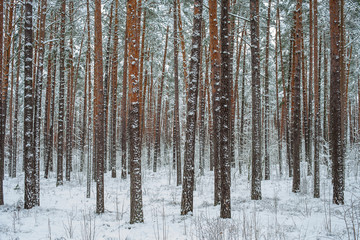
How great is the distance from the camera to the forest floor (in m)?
5.53

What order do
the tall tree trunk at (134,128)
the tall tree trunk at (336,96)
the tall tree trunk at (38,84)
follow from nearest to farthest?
the tall tree trunk at (134,128)
the tall tree trunk at (336,96)
the tall tree trunk at (38,84)

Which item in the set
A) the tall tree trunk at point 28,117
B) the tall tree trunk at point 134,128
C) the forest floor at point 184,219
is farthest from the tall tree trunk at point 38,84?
the tall tree trunk at point 134,128

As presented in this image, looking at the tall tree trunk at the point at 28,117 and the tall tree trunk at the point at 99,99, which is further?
the tall tree trunk at the point at 28,117

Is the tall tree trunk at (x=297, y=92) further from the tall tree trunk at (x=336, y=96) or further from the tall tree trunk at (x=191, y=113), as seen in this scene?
the tall tree trunk at (x=191, y=113)

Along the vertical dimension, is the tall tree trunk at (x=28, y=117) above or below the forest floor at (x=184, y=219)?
above

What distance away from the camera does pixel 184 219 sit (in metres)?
7.06

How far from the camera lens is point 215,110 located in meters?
9.02

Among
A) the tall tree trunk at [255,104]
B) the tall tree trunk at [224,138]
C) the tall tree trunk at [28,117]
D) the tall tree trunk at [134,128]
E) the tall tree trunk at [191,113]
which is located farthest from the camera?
the tall tree trunk at [255,104]

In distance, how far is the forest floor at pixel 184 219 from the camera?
5.53m

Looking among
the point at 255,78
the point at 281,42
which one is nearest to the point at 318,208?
the point at 255,78

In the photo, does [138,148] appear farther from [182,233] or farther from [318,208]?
[318,208]

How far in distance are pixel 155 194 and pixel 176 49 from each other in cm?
840

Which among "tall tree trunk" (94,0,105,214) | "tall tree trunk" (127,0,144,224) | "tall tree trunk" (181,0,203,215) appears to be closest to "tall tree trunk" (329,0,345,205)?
"tall tree trunk" (181,0,203,215)

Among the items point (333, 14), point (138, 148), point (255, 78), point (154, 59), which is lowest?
point (138, 148)
